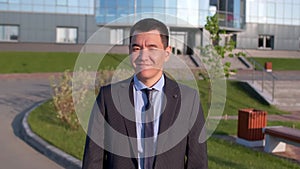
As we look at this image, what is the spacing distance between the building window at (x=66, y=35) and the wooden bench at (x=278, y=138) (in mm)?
40829

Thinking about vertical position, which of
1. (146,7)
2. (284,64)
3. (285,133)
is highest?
(146,7)

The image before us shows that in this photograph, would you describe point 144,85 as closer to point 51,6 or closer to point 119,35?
point 119,35

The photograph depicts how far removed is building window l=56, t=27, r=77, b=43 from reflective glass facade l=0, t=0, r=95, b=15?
1.90m

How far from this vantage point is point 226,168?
21.5 feet

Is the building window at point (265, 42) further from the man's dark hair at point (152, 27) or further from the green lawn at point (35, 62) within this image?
the man's dark hair at point (152, 27)

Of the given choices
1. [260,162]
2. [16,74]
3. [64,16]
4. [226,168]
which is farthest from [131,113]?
[64,16]

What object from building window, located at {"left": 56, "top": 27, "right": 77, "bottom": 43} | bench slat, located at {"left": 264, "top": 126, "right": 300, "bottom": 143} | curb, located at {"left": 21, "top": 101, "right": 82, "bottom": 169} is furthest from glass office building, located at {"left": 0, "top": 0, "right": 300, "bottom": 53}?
bench slat, located at {"left": 264, "top": 126, "right": 300, "bottom": 143}

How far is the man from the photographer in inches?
87.3

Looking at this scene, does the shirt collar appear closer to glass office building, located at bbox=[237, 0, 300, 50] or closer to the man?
the man

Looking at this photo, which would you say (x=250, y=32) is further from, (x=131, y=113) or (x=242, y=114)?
(x=131, y=113)

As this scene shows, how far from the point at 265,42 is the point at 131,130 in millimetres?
52129

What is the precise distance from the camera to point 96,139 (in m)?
2.30

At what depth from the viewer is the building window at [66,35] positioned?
4722 centimetres

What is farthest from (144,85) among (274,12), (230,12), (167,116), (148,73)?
(274,12)
